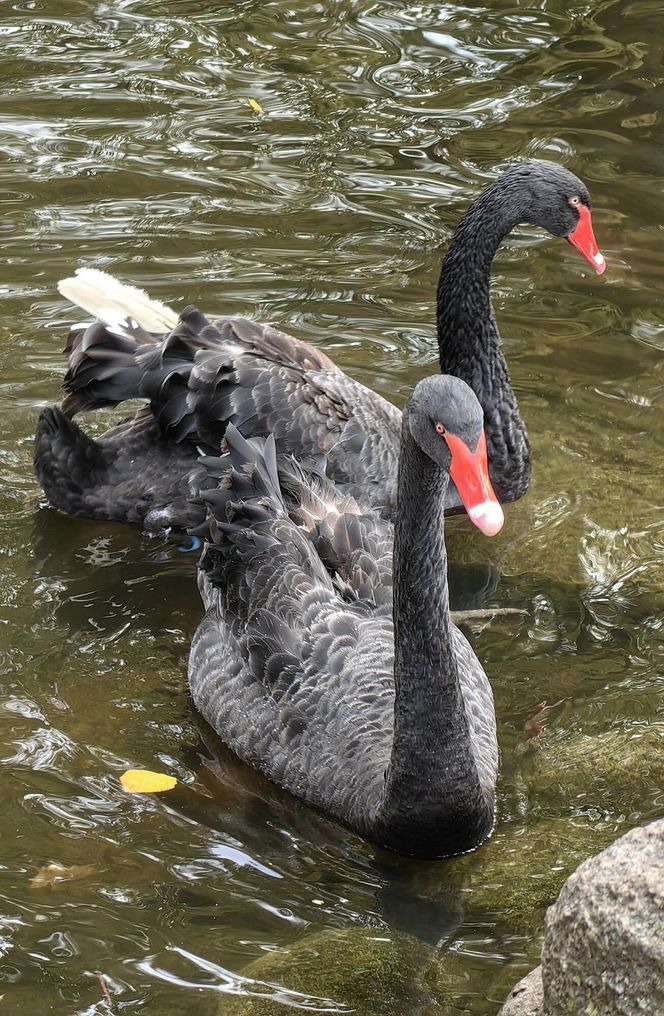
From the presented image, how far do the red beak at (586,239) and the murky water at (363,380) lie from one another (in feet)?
2.07

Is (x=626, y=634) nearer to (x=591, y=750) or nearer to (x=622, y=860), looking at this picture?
(x=591, y=750)

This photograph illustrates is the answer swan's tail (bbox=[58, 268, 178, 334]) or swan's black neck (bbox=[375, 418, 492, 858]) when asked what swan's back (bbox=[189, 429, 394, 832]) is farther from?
swan's tail (bbox=[58, 268, 178, 334])

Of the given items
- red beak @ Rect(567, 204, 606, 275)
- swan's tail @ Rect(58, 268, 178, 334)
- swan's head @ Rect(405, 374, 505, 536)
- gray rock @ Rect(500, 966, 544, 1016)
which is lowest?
gray rock @ Rect(500, 966, 544, 1016)

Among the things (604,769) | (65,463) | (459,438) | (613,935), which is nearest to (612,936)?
(613,935)

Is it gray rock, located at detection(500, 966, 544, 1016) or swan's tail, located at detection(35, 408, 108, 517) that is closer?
gray rock, located at detection(500, 966, 544, 1016)

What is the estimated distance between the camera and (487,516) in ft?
10.8

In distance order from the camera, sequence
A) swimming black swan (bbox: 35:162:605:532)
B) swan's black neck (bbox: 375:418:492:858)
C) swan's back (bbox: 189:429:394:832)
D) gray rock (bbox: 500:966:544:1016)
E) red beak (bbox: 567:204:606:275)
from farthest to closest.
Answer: red beak (bbox: 567:204:606:275) → swimming black swan (bbox: 35:162:605:532) → swan's back (bbox: 189:429:394:832) → swan's black neck (bbox: 375:418:492:858) → gray rock (bbox: 500:966:544:1016)

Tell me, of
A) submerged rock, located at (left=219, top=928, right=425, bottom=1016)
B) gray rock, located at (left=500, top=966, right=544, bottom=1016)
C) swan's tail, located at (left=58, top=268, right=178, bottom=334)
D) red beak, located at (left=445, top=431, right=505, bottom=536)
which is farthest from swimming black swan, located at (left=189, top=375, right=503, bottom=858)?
swan's tail, located at (left=58, top=268, right=178, bottom=334)

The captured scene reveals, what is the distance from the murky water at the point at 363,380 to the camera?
141 inches

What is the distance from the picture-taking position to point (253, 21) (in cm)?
920

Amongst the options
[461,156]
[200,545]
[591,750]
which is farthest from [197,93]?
[591,750]

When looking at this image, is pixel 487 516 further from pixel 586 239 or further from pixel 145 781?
pixel 586 239

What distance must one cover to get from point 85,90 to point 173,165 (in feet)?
3.23

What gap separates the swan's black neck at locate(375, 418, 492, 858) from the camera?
3.72 meters
